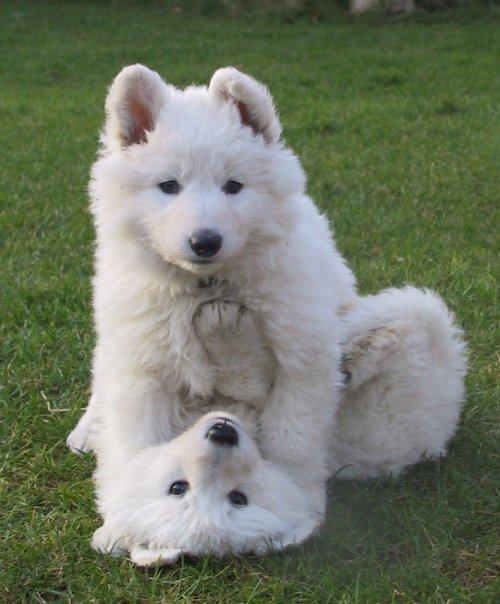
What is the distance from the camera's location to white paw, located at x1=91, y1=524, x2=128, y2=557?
346 centimetres

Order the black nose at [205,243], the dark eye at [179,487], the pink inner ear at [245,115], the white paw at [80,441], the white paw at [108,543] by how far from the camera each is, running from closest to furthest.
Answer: the black nose at [205,243], the dark eye at [179,487], the white paw at [108,543], the pink inner ear at [245,115], the white paw at [80,441]

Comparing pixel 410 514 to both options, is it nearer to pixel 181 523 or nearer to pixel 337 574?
pixel 337 574

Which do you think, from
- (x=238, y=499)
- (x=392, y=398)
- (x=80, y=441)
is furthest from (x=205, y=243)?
(x=80, y=441)

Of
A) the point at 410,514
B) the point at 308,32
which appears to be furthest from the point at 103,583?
the point at 308,32

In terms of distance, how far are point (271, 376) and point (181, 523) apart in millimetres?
728

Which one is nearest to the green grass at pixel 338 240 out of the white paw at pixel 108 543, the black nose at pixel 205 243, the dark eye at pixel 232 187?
the white paw at pixel 108 543

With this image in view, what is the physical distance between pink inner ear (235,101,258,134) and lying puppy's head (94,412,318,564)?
1087 millimetres

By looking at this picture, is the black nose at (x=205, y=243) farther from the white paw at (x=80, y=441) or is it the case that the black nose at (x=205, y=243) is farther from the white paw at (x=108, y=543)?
the white paw at (x=80, y=441)

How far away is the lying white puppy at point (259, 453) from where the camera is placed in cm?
329

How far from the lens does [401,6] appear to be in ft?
53.9

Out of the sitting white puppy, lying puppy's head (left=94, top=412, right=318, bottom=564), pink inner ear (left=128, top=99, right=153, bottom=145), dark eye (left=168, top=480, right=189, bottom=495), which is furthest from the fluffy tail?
pink inner ear (left=128, top=99, right=153, bottom=145)

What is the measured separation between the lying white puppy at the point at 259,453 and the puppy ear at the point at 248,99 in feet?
2.24

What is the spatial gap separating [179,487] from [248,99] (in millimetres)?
1426

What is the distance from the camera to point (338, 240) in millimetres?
6938
